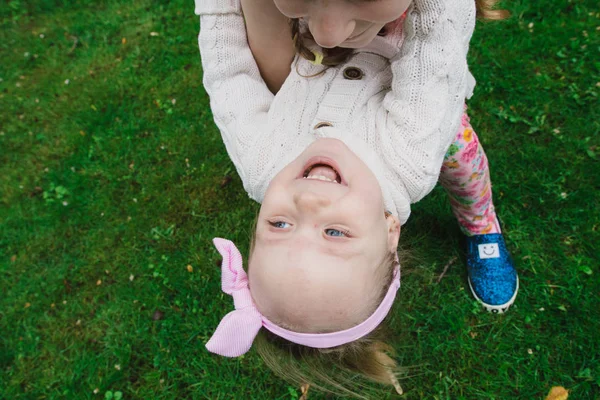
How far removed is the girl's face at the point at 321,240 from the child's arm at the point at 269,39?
1.91ft

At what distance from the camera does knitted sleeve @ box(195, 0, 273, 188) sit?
2045mm

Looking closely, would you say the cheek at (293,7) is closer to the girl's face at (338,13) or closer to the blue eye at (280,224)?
the girl's face at (338,13)

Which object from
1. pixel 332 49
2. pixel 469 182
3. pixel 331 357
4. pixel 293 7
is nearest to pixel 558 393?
pixel 469 182

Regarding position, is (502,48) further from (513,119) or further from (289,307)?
(289,307)

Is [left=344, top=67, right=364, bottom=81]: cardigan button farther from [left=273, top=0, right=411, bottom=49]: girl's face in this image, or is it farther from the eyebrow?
the eyebrow

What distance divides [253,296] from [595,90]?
2966mm

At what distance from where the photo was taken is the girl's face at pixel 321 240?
1699mm

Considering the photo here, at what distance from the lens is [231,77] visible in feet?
6.99

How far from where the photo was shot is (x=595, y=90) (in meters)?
3.35

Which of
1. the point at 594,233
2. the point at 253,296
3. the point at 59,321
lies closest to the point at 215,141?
the point at 59,321

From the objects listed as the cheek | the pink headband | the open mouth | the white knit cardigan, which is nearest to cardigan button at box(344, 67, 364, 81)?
the white knit cardigan

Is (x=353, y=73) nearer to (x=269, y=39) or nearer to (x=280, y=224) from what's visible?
(x=269, y=39)

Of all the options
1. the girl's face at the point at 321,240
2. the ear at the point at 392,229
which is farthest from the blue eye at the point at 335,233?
the ear at the point at 392,229

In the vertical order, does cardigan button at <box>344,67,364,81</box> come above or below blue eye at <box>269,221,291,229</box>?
above
